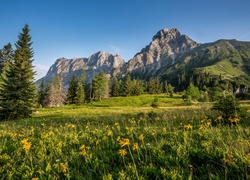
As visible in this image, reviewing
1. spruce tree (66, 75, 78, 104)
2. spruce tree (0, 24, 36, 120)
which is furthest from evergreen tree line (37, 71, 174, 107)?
spruce tree (0, 24, 36, 120)

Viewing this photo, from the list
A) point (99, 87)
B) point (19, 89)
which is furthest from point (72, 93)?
point (19, 89)

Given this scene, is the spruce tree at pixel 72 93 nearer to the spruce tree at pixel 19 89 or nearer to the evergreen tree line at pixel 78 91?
the evergreen tree line at pixel 78 91

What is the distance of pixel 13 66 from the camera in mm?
28906

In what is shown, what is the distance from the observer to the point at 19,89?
27469mm

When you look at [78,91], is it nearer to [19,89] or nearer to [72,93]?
[72,93]

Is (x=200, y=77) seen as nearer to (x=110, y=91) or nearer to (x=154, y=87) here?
(x=154, y=87)

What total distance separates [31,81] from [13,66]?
3766 mm

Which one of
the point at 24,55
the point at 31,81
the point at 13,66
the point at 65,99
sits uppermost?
the point at 24,55

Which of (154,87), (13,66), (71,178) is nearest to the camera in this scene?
(71,178)

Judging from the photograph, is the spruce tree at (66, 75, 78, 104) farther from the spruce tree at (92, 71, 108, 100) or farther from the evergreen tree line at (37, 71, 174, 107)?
the spruce tree at (92, 71, 108, 100)

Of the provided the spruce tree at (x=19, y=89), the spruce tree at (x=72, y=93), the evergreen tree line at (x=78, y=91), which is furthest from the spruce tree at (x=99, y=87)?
the spruce tree at (x=19, y=89)

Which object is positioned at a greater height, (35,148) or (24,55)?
(24,55)

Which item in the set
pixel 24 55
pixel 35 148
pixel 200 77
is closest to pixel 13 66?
pixel 24 55

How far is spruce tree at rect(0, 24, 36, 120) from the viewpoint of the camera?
85.3 ft
